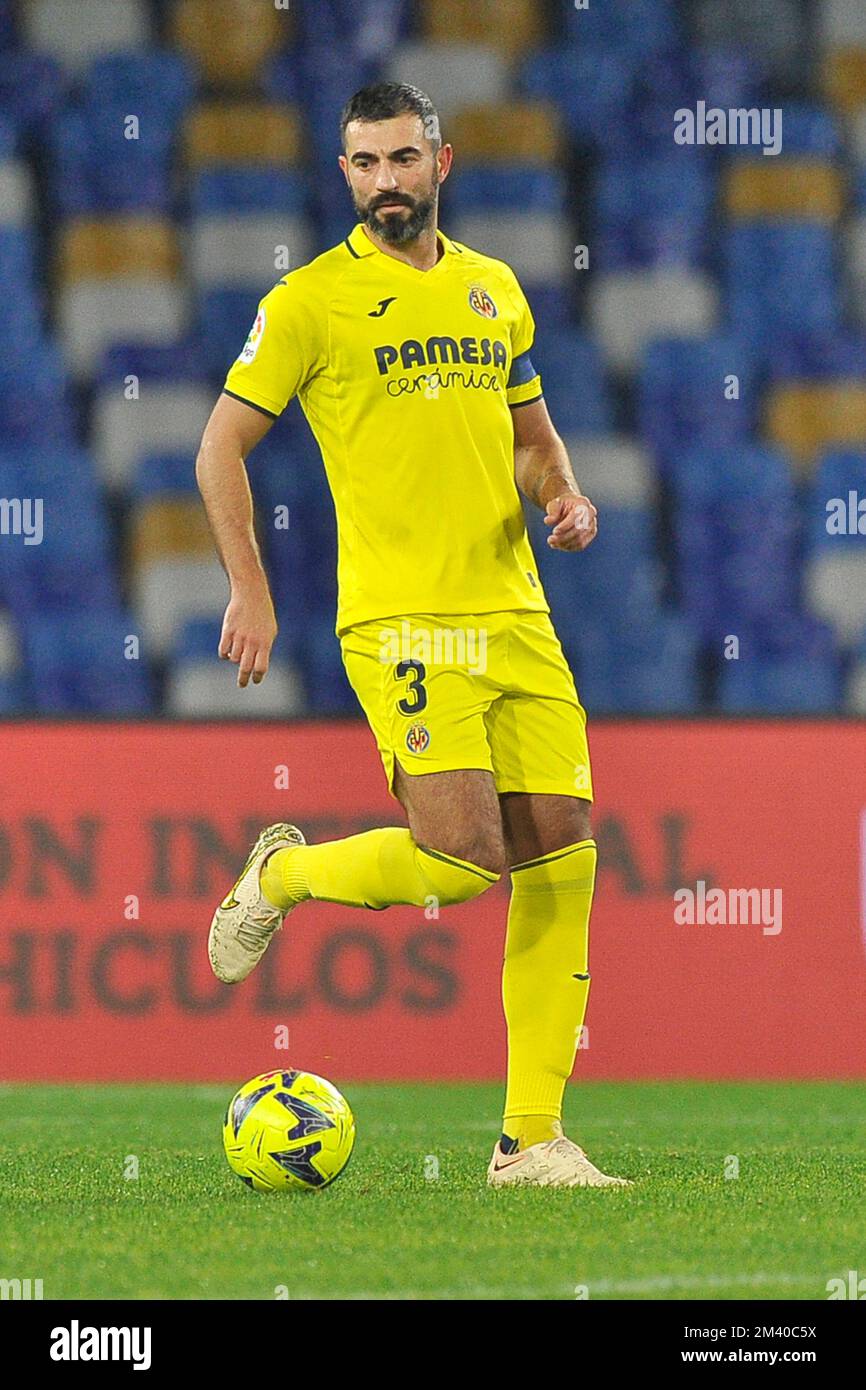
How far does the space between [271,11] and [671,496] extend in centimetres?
274

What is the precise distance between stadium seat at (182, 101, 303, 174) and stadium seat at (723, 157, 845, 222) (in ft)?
5.99

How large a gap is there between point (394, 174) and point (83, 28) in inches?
205

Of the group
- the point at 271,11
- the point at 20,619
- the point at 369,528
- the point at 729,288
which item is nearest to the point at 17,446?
the point at 20,619

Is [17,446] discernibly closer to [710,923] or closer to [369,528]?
[710,923]

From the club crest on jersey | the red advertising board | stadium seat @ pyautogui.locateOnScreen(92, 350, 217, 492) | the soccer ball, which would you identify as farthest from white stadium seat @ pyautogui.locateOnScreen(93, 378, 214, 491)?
the soccer ball

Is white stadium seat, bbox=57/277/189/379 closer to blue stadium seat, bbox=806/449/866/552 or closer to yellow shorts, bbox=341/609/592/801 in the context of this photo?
blue stadium seat, bbox=806/449/866/552

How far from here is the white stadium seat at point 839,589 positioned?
845 cm

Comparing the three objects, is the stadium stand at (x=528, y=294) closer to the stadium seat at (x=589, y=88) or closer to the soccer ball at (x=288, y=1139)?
the stadium seat at (x=589, y=88)

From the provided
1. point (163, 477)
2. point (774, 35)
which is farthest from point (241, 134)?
point (774, 35)

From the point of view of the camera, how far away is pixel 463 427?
4.44 metres

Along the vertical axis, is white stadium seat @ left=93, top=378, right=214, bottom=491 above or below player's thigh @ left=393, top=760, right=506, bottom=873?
above

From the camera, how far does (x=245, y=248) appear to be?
29.0ft

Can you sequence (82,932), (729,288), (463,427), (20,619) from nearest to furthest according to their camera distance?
(463,427) → (82,932) → (20,619) → (729,288)

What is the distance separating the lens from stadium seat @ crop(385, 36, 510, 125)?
911 cm
